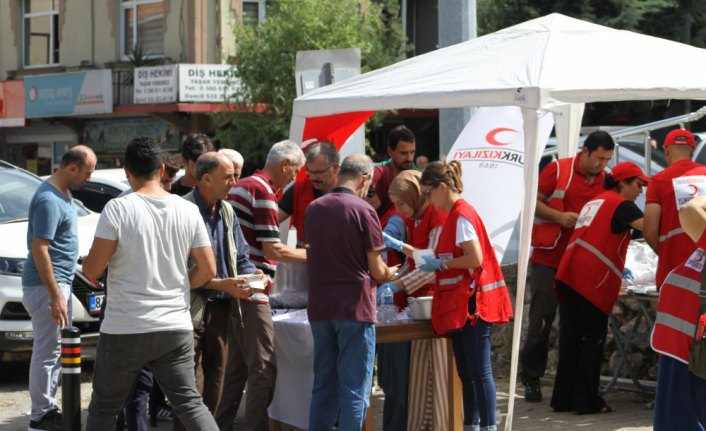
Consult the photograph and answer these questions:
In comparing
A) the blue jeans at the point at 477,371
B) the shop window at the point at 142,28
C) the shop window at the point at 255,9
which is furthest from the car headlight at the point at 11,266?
the shop window at the point at 255,9

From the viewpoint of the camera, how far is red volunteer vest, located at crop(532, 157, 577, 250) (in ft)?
28.6

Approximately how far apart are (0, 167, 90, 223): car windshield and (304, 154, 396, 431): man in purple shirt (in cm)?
451

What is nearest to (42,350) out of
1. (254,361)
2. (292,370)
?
(254,361)

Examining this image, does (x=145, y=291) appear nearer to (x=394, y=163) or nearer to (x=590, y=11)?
(x=394, y=163)

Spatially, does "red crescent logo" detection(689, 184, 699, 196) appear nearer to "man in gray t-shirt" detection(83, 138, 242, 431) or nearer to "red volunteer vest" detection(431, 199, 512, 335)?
"red volunteer vest" detection(431, 199, 512, 335)

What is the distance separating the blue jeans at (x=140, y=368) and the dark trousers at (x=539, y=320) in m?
3.66

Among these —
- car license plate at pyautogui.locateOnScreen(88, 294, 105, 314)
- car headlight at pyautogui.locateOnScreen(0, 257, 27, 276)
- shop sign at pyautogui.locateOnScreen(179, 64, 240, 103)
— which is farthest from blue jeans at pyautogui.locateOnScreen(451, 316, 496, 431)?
shop sign at pyautogui.locateOnScreen(179, 64, 240, 103)

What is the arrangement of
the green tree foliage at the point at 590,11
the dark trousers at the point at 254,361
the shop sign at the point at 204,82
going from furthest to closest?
the green tree foliage at the point at 590,11, the shop sign at the point at 204,82, the dark trousers at the point at 254,361

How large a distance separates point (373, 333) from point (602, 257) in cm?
234

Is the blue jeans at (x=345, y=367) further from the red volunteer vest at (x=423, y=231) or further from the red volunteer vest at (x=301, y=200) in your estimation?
the red volunteer vest at (x=301, y=200)

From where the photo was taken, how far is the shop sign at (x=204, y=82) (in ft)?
80.4

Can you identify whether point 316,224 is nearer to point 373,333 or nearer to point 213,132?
point 373,333

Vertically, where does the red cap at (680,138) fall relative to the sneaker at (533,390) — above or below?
above

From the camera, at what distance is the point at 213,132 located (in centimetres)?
2567
